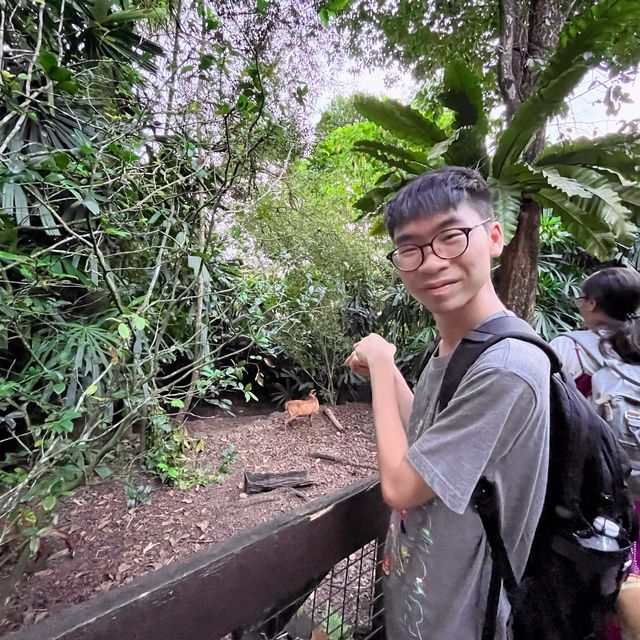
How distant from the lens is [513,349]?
58 cm

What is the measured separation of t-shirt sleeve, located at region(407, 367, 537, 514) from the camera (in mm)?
542

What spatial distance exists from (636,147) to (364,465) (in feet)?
9.15

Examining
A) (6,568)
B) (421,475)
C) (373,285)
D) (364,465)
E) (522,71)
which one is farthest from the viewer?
(373,285)

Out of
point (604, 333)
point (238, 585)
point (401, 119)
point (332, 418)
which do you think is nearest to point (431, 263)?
point (238, 585)

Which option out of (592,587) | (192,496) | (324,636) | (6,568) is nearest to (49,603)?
(6,568)

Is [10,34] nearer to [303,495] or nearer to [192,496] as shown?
[192,496]

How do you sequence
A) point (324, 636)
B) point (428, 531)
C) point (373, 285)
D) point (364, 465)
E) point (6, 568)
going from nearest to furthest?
point (428, 531) < point (324, 636) < point (6, 568) < point (364, 465) < point (373, 285)

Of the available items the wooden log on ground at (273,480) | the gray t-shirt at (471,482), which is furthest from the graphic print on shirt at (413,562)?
the wooden log on ground at (273,480)

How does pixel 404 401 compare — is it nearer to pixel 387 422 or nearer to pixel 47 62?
pixel 387 422

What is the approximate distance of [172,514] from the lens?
8.43 feet

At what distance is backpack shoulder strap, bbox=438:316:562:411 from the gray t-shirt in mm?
18


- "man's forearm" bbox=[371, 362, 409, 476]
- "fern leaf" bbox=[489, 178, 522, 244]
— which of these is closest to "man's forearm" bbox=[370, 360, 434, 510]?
"man's forearm" bbox=[371, 362, 409, 476]

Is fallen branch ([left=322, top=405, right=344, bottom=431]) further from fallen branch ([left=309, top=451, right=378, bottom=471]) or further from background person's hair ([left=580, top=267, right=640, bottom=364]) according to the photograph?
background person's hair ([left=580, top=267, right=640, bottom=364])

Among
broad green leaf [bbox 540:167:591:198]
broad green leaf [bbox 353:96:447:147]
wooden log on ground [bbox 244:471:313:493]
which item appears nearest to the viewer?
broad green leaf [bbox 540:167:591:198]
